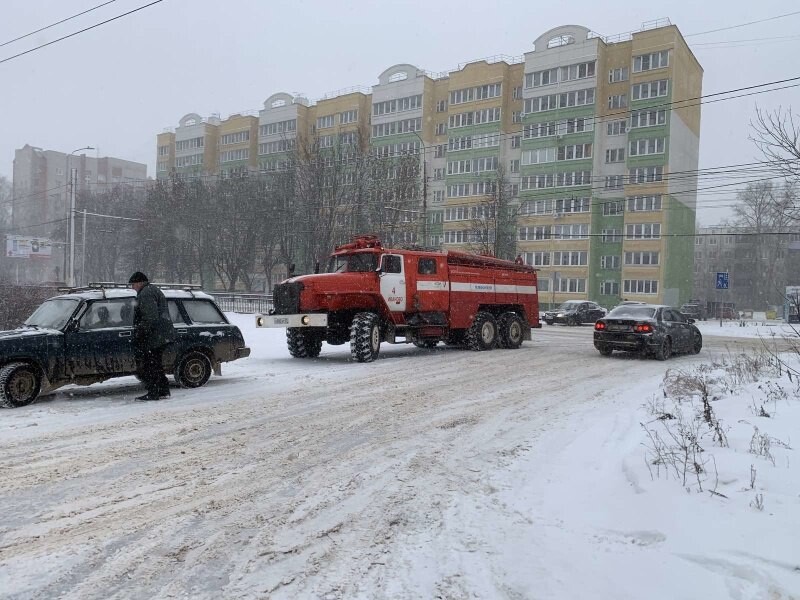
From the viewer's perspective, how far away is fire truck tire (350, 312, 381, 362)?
1370 centimetres

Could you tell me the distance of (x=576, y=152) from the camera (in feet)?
180

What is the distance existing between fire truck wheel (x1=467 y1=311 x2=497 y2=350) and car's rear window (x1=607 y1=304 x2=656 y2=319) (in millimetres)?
3379

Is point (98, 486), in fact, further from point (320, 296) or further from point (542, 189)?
point (542, 189)

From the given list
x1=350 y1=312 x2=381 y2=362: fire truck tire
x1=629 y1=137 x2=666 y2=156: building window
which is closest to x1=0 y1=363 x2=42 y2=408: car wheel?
x1=350 y1=312 x2=381 y2=362: fire truck tire

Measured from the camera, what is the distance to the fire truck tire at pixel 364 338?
1370 cm

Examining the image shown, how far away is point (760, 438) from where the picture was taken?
5.42 metres

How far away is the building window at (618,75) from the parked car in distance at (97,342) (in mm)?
53045

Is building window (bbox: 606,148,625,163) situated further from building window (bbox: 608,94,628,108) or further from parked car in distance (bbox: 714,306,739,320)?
parked car in distance (bbox: 714,306,739,320)

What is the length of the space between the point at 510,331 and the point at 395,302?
5079 mm

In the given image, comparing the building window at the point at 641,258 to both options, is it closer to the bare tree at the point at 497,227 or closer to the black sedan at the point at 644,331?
the bare tree at the point at 497,227

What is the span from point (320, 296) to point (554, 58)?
50.5 meters

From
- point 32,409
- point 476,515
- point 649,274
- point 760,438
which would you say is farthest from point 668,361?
point 649,274

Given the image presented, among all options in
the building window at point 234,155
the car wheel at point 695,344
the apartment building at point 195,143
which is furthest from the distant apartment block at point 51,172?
the car wheel at point 695,344

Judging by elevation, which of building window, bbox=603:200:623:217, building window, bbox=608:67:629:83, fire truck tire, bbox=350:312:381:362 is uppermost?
building window, bbox=608:67:629:83
